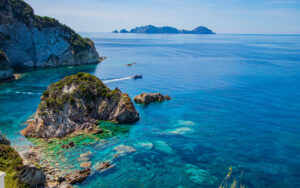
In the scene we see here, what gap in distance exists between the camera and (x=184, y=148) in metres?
39.8

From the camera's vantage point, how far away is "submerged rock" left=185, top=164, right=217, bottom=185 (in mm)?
30875

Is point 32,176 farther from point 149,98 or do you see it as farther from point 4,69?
point 4,69

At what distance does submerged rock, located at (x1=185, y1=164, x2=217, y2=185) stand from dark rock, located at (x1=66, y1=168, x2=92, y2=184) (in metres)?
12.6

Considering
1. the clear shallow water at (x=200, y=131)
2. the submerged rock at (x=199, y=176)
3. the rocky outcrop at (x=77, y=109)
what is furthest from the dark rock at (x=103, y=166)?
the rocky outcrop at (x=77, y=109)

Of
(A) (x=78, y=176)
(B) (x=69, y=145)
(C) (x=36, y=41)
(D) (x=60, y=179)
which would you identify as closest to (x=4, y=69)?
(C) (x=36, y=41)

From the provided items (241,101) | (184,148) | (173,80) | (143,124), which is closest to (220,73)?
(173,80)

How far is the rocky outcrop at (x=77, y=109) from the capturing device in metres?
42.8

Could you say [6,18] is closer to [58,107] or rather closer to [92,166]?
[58,107]

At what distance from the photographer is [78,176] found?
30578 millimetres

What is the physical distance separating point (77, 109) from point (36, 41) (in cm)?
7535

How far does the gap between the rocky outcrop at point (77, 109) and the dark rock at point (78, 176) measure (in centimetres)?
1240

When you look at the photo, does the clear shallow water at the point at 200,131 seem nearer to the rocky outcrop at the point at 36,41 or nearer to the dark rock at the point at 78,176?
the dark rock at the point at 78,176

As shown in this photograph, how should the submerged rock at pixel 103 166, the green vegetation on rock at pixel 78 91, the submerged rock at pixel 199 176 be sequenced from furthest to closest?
1. the green vegetation on rock at pixel 78 91
2. the submerged rock at pixel 103 166
3. the submerged rock at pixel 199 176

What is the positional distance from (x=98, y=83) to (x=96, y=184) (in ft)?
89.8
